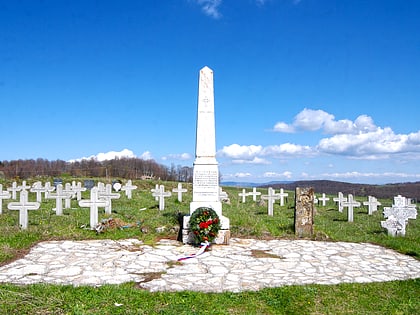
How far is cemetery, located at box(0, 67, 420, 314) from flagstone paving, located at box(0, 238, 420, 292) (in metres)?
0.02

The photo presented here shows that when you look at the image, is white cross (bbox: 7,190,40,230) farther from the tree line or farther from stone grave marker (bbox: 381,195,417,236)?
the tree line

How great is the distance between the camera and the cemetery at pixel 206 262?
519 cm

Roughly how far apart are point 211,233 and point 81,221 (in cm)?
500

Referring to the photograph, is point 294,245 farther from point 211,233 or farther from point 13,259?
point 13,259

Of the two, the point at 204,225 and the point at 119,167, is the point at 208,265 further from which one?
the point at 119,167

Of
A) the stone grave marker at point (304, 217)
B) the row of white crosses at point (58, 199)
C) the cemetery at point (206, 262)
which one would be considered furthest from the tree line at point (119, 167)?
the stone grave marker at point (304, 217)

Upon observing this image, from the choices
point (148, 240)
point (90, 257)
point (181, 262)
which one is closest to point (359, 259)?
point (181, 262)

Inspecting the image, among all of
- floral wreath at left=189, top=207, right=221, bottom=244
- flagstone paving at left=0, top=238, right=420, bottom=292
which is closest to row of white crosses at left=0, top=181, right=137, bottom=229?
flagstone paving at left=0, top=238, right=420, bottom=292

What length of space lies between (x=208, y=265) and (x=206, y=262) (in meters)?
0.25

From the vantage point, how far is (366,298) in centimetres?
558

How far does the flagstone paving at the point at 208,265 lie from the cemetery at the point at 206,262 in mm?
23

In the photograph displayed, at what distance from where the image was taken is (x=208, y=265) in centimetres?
740

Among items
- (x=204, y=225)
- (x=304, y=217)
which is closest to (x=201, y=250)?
(x=204, y=225)

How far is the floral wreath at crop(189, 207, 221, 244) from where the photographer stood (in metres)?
9.07
